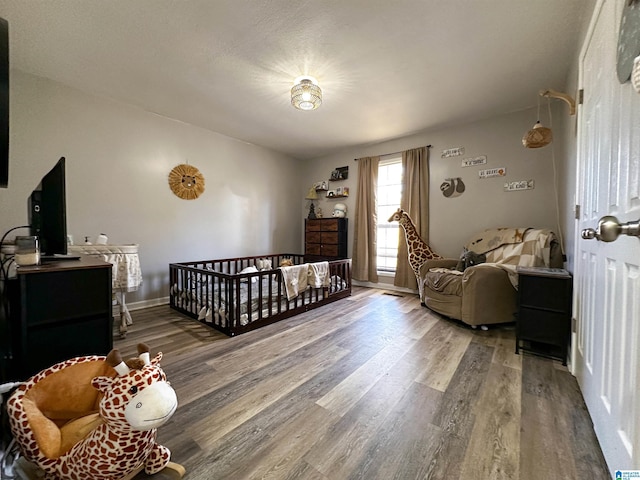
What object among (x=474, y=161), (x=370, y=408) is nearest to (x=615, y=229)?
(x=370, y=408)

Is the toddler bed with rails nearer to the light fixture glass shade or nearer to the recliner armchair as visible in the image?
the recliner armchair

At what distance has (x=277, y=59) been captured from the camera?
217 centimetres

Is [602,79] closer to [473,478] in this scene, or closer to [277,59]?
[473,478]

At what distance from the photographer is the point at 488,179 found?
11.0ft

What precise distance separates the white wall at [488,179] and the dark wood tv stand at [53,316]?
3824mm

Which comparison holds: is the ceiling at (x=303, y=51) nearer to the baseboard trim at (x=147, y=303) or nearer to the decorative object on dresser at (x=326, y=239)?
the decorative object on dresser at (x=326, y=239)

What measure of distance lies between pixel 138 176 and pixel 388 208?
12.1ft

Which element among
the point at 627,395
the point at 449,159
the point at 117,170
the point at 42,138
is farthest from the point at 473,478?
the point at 42,138

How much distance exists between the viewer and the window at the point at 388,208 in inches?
166

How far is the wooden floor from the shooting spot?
102 centimetres

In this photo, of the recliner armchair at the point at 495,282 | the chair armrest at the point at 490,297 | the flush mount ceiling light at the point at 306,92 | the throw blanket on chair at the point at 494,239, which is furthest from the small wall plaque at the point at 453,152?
the flush mount ceiling light at the point at 306,92

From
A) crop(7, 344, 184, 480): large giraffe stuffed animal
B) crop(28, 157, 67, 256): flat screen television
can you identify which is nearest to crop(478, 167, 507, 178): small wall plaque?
crop(7, 344, 184, 480): large giraffe stuffed animal

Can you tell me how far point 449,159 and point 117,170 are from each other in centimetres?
438

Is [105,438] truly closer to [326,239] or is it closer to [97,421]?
[97,421]
